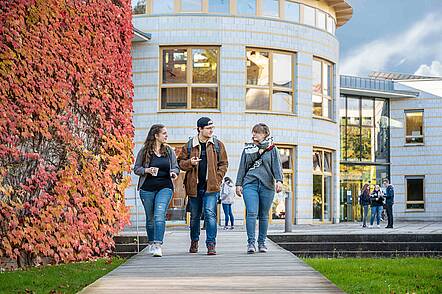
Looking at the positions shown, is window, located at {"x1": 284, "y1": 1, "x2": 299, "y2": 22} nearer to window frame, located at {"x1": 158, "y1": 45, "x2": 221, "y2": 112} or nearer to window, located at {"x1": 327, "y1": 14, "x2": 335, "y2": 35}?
window, located at {"x1": 327, "y1": 14, "x2": 335, "y2": 35}

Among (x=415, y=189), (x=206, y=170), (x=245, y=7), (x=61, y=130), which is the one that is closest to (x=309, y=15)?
(x=245, y=7)

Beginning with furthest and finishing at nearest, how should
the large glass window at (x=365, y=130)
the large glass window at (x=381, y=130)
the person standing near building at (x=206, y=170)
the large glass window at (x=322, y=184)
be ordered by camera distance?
the large glass window at (x=381, y=130)
the large glass window at (x=365, y=130)
the large glass window at (x=322, y=184)
the person standing near building at (x=206, y=170)

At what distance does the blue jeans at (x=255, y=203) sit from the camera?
11.1 m

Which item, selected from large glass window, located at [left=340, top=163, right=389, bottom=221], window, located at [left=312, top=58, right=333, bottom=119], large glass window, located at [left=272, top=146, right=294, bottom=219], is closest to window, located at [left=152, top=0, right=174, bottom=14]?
window, located at [left=312, top=58, right=333, bottom=119]

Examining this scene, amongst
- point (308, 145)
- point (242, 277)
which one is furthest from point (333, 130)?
point (242, 277)

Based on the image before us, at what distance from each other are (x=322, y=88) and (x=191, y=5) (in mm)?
5879

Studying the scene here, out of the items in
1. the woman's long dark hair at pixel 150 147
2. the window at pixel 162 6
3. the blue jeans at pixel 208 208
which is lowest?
the blue jeans at pixel 208 208

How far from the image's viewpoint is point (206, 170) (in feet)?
36.3

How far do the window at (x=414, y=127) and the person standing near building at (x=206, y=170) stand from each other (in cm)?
3009

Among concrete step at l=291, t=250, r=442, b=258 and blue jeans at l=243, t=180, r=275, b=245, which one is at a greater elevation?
blue jeans at l=243, t=180, r=275, b=245

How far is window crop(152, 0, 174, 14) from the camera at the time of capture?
89.5 feet

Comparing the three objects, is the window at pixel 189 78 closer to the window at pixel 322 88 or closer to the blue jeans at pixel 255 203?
the window at pixel 322 88

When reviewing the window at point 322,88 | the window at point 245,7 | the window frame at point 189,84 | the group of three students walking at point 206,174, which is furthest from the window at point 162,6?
the group of three students walking at point 206,174

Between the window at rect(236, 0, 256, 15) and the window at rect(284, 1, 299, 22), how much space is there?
52.0 inches
